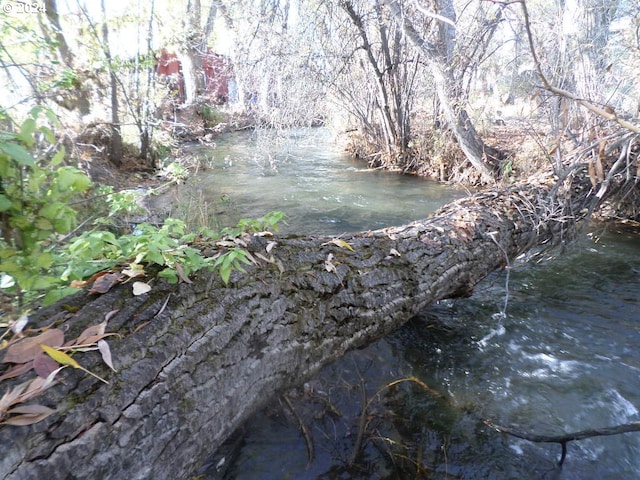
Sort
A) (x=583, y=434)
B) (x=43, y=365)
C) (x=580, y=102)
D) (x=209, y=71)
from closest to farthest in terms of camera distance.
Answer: (x=43, y=365), (x=580, y=102), (x=583, y=434), (x=209, y=71)

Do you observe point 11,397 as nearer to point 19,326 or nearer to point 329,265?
point 19,326

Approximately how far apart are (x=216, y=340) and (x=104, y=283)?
19.7 inches

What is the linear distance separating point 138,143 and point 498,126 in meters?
9.20

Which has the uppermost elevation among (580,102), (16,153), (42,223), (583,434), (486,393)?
(580,102)

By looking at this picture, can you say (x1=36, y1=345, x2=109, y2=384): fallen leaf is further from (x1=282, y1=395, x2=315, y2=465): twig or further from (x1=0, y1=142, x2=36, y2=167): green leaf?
(x1=282, y1=395, x2=315, y2=465): twig

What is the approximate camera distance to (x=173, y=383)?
1.43 meters

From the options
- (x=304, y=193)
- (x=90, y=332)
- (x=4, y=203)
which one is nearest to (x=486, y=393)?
(x=90, y=332)

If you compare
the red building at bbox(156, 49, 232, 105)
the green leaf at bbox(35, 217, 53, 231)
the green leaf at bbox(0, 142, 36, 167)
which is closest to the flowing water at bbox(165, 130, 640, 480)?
the green leaf at bbox(35, 217, 53, 231)

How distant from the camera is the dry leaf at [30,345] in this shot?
1197 mm

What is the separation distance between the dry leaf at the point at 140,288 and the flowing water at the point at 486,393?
1.13 meters

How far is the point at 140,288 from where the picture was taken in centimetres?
156

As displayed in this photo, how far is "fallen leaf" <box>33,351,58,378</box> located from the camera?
3.85 ft

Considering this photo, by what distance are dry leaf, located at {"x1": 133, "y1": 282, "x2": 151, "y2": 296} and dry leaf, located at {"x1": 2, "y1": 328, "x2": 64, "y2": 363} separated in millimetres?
293

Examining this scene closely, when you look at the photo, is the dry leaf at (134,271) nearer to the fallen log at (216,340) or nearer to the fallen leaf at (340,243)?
the fallen log at (216,340)
